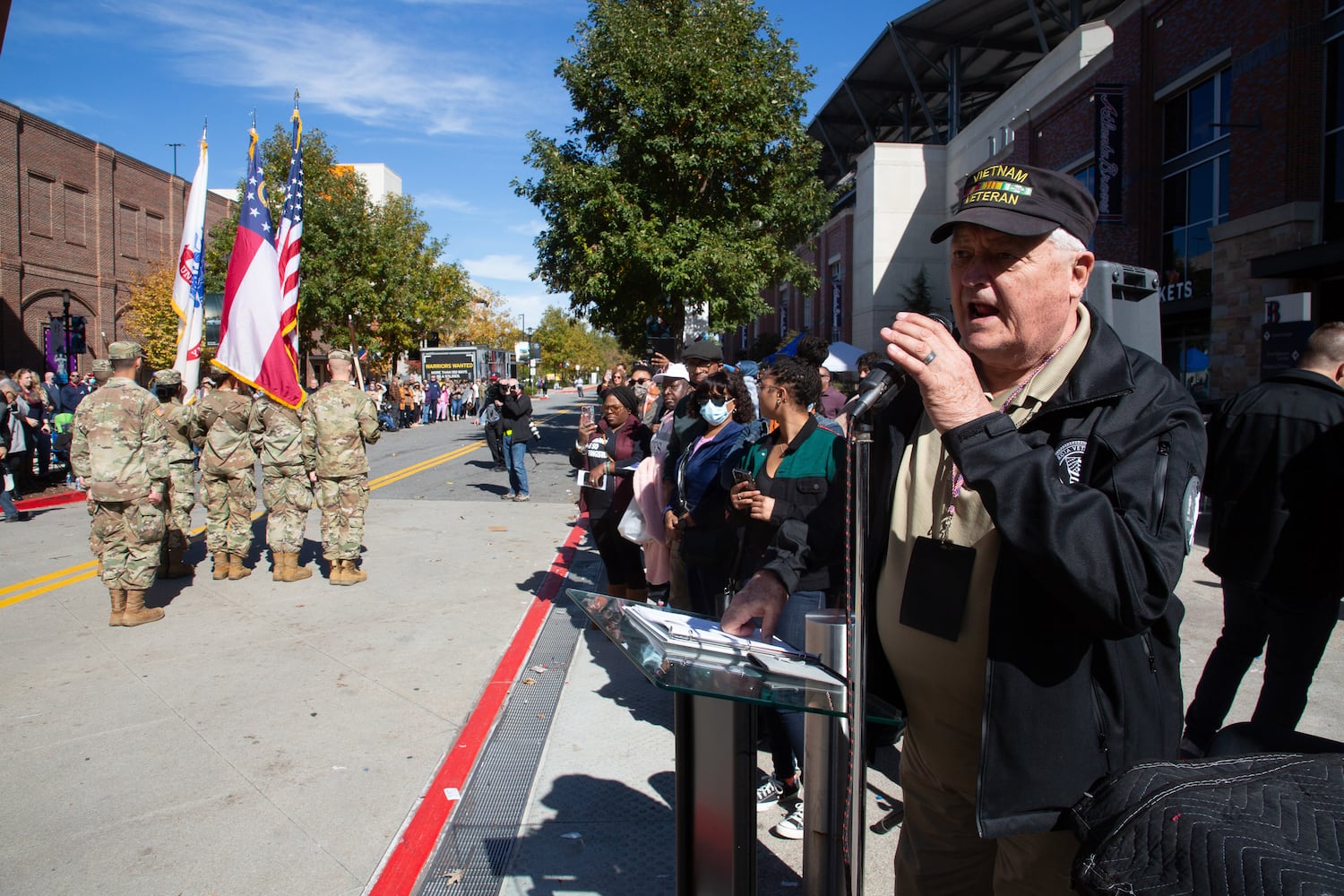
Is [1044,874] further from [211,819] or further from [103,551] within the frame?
[103,551]

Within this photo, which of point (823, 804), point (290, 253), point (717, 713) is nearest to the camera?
point (717, 713)

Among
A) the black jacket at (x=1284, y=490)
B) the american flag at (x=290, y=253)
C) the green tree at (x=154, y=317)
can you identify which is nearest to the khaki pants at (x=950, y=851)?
the black jacket at (x=1284, y=490)

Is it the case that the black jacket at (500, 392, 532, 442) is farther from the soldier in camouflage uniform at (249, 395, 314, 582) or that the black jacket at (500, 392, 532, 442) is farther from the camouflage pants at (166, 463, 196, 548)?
the camouflage pants at (166, 463, 196, 548)

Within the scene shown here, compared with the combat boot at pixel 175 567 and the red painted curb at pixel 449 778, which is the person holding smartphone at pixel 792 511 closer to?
the red painted curb at pixel 449 778

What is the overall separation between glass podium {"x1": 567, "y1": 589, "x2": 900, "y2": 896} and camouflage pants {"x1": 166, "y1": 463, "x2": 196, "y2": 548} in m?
6.97

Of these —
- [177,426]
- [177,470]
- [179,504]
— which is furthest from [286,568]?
[177,426]

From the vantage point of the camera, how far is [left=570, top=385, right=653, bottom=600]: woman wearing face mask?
6488 mm

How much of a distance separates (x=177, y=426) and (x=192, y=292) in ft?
7.50

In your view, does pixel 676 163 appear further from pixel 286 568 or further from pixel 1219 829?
pixel 1219 829

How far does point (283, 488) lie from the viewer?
8.04m

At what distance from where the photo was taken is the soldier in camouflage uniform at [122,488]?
654 centimetres

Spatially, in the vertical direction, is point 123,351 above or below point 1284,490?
above

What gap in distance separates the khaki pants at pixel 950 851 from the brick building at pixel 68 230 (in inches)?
1307

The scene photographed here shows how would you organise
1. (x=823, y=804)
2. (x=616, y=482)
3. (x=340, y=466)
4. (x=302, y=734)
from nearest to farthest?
1. (x=823, y=804)
2. (x=302, y=734)
3. (x=616, y=482)
4. (x=340, y=466)
